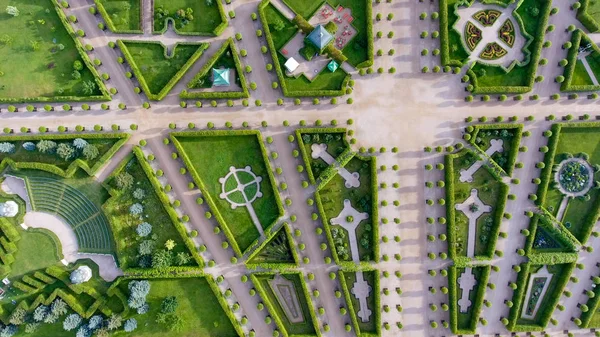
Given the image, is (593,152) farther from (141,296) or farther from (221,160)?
(141,296)

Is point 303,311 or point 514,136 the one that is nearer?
point 514,136

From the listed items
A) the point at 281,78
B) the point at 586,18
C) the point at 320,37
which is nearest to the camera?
the point at 320,37

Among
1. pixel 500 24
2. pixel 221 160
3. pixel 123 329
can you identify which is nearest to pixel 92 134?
pixel 221 160

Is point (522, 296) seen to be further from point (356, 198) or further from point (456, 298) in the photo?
point (356, 198)

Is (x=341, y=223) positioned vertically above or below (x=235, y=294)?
above

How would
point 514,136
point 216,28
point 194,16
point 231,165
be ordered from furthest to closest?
1. point 231,165
2. point 194,16
3. point 514,136
4. point 216,28

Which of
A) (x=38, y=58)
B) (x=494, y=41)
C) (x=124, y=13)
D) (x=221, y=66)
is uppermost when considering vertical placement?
(x=124, y=13)

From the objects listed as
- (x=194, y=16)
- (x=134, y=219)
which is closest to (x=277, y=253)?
(x=134, y=219)

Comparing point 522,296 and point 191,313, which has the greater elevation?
point 522,296
